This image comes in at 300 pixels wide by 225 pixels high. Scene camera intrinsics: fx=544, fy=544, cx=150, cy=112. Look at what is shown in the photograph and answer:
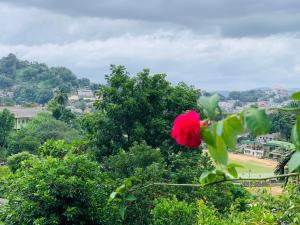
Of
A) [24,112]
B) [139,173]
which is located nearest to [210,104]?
[139,173]

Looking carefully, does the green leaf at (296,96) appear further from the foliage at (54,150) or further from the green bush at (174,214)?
→ the foliage at (54,150)

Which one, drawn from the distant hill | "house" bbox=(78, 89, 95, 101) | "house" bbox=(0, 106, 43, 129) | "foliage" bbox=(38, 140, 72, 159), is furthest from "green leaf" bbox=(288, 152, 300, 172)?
"house" bbox=(78, 89, 95, 101)

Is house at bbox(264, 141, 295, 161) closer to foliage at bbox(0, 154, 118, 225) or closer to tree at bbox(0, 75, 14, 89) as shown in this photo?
foliage at bbox(0, 154, 118, 225)

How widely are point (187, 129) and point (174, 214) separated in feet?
24.4

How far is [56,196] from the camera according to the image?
767cm

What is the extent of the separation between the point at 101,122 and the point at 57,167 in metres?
6.30

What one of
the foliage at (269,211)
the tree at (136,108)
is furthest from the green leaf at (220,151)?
the tree at (136,108)

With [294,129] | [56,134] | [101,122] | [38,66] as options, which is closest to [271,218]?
[294,129]

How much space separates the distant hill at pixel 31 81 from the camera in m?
92.4

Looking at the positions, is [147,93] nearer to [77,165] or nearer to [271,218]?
[77,165]

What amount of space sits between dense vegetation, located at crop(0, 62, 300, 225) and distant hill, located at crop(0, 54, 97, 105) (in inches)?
2885

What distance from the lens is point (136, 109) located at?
47.1 feet

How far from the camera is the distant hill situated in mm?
92438

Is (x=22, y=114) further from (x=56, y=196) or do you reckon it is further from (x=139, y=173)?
(x=56, y=196)
